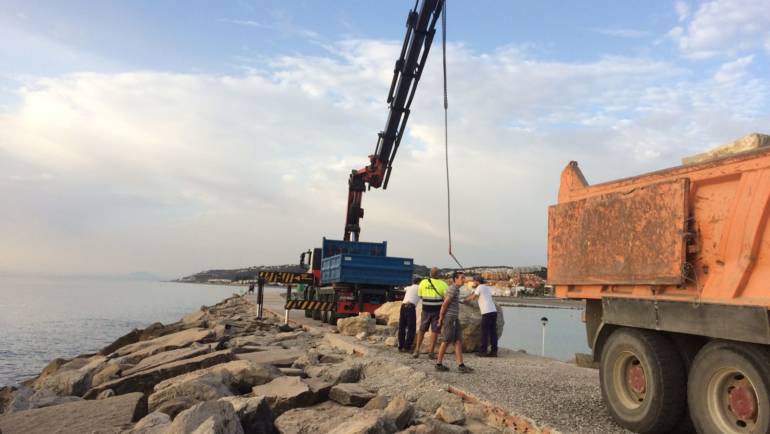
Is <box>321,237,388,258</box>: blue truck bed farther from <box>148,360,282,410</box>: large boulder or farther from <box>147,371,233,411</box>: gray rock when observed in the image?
<box>147,371,233,411</box>: gray rock

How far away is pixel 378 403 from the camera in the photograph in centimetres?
642

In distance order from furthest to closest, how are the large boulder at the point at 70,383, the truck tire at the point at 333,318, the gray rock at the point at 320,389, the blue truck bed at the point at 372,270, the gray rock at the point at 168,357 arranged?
the truck tire at the point at 333,318 < the blue truck bed at the point at 372,270 < the gray rock at the point at 168,357 < the large boulder at the point at 70,383 < the gray rock at the point at 320,389

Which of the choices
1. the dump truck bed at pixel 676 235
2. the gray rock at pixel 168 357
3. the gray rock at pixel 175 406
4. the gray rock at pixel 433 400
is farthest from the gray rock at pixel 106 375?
the dump truck bed at pixel 676 235

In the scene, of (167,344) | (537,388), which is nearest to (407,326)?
(537,388)

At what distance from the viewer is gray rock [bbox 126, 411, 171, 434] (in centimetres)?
539

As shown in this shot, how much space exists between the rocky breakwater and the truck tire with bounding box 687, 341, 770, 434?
1883mm

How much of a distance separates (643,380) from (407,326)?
6.27 metres

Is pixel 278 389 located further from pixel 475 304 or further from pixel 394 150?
pixel 394 150

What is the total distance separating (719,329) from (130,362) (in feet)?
33.7

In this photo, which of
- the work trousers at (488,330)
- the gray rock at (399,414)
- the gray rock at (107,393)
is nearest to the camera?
the gray rock at (399,414)

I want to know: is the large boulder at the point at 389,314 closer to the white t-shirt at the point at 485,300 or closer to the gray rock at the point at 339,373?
the white t-shirt at the point at 485,300

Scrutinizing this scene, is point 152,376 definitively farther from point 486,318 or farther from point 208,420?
point 486,318

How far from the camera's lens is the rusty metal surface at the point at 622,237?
5461 millimetres

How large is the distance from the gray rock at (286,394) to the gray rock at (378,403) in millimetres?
689
